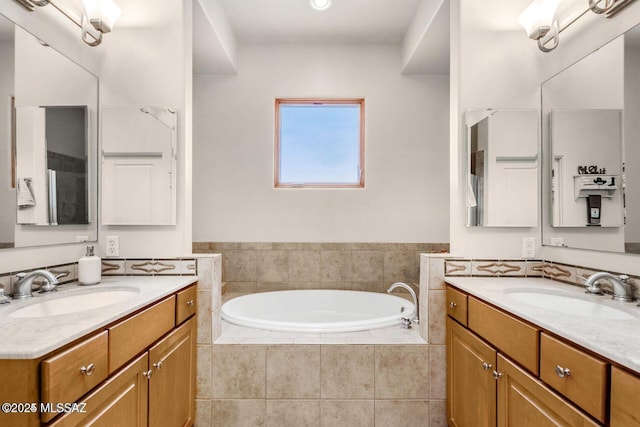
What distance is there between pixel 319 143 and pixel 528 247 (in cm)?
204

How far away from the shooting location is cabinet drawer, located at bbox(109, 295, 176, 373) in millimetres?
1150

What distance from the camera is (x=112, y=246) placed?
191 cm

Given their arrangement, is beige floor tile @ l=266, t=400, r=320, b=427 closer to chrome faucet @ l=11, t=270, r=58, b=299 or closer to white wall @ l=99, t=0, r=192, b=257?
white wall @ l=99, t=0, r=192, b=257

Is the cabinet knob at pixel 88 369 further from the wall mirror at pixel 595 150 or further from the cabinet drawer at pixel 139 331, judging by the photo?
the wall mirror at pixel 595 150

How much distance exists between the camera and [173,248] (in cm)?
194

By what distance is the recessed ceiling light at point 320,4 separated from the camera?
253 centimetres

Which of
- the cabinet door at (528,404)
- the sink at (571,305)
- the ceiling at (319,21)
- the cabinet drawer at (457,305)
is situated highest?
the ceiling at (319,21)

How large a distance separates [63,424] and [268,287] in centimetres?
227

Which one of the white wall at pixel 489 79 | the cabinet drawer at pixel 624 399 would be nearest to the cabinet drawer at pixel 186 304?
the white wall at pixel 489 79

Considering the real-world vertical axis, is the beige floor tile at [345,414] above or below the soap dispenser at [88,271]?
below

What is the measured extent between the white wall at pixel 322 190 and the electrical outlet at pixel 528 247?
1.25 metres

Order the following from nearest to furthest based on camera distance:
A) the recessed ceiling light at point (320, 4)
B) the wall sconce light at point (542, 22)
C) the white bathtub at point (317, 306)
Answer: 1. the wall sconce light at point (542, 22)
2. the recessed ceiling light at point (320, 4)
3. the white bathtub at point (317, 306)

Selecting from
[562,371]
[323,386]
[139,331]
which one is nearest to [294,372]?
[323,386]

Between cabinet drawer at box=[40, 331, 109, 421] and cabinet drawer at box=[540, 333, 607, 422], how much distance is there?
1387mm
